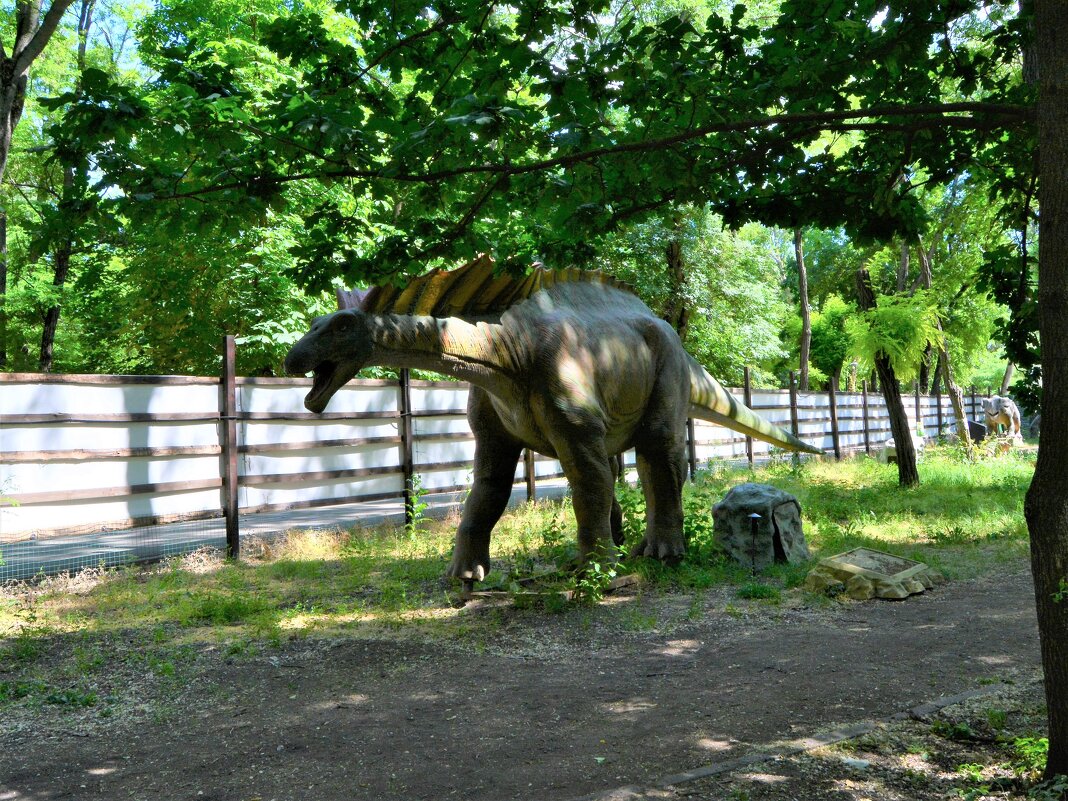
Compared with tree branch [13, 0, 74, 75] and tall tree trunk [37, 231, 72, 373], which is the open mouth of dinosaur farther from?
tall tree trunk [37, 231, 72, 373]

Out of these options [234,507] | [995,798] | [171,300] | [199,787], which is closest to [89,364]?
[171,300]

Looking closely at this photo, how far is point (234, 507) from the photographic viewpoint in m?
8.70

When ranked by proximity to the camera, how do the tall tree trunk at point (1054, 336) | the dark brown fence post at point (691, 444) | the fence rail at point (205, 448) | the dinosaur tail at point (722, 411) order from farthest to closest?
the dark brown fence post at point (691, 444)
the dinosaur tail at point (722, 411)
the fence rail at point (205, 448)
the tall tree trunk at point (1054, 336)

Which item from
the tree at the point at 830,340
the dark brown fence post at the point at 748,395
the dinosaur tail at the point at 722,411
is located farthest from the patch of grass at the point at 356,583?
the tree at the point at 830,340

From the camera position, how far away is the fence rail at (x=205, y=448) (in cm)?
741

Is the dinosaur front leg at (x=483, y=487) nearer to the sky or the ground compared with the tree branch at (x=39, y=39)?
nearer to the ground

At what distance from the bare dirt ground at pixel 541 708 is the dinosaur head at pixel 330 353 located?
158 centimetres

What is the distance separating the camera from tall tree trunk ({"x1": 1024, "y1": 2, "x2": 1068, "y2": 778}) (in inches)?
113

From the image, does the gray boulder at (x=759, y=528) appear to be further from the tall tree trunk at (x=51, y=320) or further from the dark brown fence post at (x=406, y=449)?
the tall tree trunk at (x=51, y=320)

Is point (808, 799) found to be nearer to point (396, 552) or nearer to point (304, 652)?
point (304, 652)

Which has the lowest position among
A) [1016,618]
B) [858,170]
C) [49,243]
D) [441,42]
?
[1016,618]

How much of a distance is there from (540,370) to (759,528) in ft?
8.61

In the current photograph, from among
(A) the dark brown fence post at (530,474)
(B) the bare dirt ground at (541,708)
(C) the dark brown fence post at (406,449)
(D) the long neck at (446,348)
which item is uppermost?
(D) the long neck at (446,348)

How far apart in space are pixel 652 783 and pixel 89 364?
23.0m
